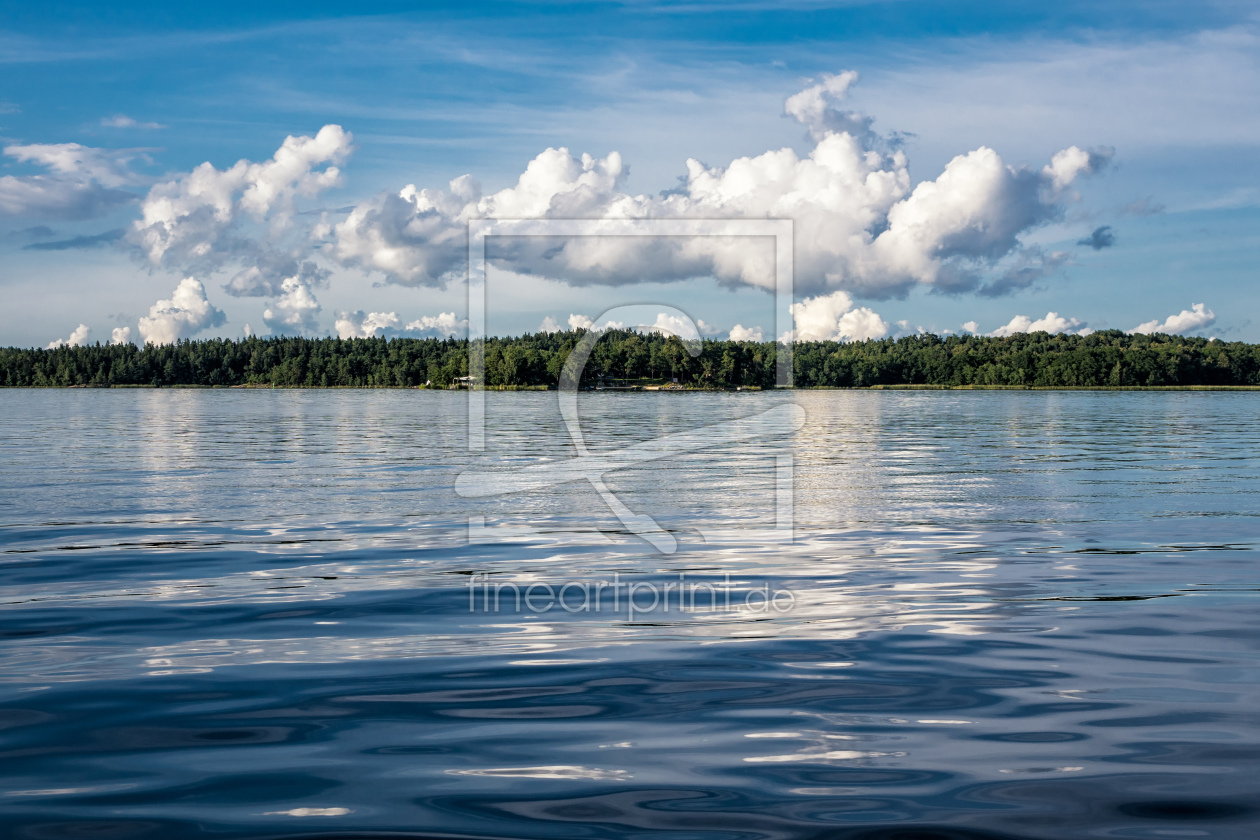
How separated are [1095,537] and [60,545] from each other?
19587mm

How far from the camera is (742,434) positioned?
67500 millimetres

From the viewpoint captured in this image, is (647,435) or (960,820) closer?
(960,820)

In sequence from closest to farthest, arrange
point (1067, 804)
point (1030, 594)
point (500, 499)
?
1. point (1067, 804)
2. point (1030, 594)
3. point (500, 499)

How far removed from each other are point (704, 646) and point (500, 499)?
58.4 ft

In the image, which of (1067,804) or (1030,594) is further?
(1030,594)

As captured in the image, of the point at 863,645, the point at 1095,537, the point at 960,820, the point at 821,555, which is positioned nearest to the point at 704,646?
the point at 863,645

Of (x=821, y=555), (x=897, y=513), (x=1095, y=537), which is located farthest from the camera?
(x=897, y=513)

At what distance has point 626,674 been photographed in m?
10.2

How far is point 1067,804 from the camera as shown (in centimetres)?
688

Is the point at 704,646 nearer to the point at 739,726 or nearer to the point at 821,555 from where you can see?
the point at 739,726

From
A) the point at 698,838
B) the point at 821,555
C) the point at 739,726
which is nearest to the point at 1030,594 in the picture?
the point at 821,555

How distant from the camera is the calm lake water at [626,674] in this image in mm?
6852

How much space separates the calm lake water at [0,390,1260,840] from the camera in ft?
22.5

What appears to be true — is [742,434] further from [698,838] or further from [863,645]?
[698,838]
